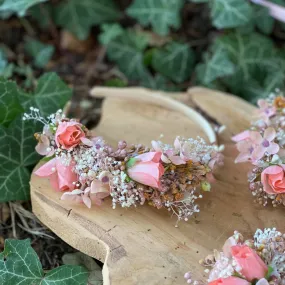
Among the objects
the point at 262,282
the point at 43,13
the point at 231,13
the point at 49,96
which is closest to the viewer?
the point at 262,282

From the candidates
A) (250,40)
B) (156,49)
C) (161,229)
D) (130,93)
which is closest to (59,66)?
(156,49)

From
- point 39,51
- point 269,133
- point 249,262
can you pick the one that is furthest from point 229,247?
point 39,51

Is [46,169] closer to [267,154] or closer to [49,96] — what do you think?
[49,96]

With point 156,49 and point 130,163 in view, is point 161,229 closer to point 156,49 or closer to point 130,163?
point 130,163

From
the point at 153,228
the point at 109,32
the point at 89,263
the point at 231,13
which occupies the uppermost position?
the point at 231,13

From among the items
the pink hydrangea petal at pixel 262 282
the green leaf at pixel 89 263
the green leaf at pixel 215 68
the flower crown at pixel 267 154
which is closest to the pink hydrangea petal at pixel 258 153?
the flower crown at pixel 267 154
